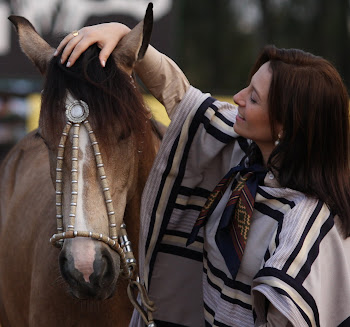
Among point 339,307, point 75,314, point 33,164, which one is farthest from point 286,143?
point 33,164

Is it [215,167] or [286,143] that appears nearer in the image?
[286,143]

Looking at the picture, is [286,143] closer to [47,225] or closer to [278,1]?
[47,225]

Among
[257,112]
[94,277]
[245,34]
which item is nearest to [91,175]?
[94,277]

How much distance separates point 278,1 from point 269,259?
18.8 m

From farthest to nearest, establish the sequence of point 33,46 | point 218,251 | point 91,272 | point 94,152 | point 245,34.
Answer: point 245,34
point 33,46
point 218,251
point 94,152
point 91,272

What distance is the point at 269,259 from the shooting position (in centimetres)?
202

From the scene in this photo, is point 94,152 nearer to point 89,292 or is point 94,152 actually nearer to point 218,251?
point 89,292

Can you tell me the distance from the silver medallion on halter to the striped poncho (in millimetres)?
413

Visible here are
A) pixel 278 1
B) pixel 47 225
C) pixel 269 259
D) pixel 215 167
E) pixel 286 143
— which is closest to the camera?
pixel 269 259

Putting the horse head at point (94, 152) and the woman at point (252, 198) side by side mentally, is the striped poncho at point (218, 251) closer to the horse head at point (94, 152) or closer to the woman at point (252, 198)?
the woman at point (252, 198)

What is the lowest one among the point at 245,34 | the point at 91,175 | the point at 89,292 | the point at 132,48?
the point at 245,34

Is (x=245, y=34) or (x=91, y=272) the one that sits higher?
(x=91, y=272)

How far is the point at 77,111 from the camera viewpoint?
2.18 m

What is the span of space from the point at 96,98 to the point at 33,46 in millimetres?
498
